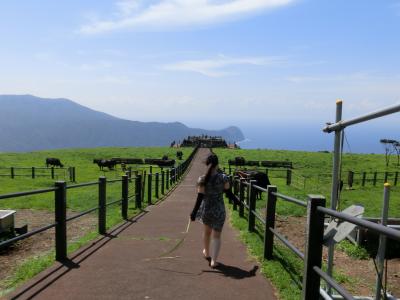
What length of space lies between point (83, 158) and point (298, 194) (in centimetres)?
3329

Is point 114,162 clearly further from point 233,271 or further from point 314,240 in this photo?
point 314,240

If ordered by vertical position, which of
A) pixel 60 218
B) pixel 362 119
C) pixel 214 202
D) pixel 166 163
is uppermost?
pixel 362 119

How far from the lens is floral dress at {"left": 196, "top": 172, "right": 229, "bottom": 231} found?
7031 mm

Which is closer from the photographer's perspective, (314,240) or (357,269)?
→ (314,240)

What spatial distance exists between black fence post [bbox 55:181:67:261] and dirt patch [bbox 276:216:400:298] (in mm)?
4717

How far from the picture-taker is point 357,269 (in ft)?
31.8

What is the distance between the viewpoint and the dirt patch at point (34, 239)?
28.1 ft

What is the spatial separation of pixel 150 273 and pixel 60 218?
5.49 ft

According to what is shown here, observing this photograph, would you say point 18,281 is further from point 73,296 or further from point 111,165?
point 111,165

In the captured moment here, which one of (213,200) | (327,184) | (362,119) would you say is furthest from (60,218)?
(327,184)

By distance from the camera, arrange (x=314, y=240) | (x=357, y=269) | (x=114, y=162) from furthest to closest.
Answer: (x=114, y=162), (x=357, y=269), (x=314, y=240)

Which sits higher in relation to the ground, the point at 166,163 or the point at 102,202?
the point at 102,202

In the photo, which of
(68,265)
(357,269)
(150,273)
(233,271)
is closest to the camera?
(150,273)

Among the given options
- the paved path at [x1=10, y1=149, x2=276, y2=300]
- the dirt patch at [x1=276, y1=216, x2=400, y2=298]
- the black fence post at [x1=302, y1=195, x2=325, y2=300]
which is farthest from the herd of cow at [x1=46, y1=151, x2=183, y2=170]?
the black fence post at [x1=302, y1=195, x2=325, y2=300]
